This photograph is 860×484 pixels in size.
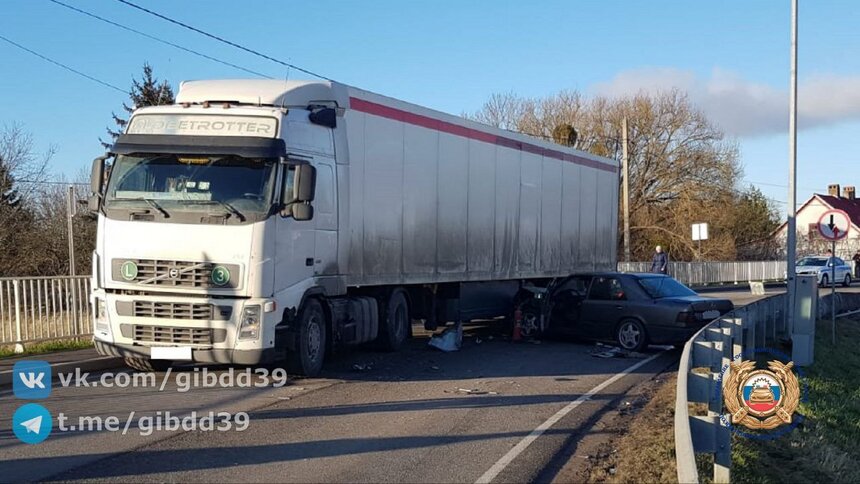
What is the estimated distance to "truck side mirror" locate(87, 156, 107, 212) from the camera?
1060 centimetres

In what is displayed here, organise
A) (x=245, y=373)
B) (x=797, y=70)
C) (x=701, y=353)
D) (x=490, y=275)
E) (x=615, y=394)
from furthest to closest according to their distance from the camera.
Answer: (x=797, y=70) < (x=490, y=275) < (x=245, y=373) < (x=615, y=394) < (x=701, y=353)

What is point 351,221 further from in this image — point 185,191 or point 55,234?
point 55,234

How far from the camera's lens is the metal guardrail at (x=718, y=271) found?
41.5m

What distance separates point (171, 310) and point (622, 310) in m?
8.19

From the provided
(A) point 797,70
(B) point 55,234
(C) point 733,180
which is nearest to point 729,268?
(C) point 733,180

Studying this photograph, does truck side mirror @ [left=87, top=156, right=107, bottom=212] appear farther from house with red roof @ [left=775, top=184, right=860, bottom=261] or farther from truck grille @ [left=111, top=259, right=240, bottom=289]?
house with red roof @ [left=775, top=184, right=860, bottom=261]

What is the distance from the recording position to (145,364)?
11.6 m

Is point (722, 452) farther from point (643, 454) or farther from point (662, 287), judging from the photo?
point (662, 287)

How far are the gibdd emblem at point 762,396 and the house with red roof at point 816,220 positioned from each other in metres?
58.5

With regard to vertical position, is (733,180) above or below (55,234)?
above

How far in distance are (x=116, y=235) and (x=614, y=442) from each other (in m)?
6.14

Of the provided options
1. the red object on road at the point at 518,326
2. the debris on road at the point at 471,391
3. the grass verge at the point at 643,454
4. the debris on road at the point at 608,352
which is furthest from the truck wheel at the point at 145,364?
the red object on road at the point at 518,326

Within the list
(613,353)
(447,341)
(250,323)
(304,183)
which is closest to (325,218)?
(304,183)

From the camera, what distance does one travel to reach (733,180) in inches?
1998
